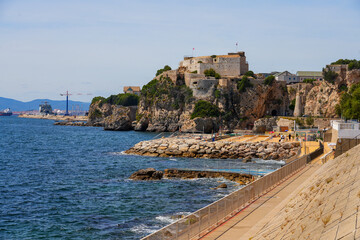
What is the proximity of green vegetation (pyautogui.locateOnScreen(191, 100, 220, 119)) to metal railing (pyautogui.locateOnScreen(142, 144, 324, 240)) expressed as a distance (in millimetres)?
77685

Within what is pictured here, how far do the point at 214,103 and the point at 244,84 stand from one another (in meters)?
8.24

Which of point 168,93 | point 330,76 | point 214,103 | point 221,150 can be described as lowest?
point 221,150

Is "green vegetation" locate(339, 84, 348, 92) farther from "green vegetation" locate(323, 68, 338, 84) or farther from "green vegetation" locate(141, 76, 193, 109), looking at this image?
"green vegetation" locate(141, 76, 193, 109)

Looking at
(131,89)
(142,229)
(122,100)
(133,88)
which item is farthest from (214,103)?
(133,88)

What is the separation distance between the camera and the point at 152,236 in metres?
11.6

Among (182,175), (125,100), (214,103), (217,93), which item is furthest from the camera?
(125,100)

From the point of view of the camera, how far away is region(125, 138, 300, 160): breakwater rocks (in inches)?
2120

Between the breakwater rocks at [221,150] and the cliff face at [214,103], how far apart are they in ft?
Answer: 129

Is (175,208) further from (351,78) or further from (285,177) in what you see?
(351,78)

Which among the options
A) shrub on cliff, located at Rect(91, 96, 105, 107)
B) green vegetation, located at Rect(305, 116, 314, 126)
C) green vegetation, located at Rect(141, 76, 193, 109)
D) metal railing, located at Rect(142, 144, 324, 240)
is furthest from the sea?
shrub on cliff, located at Rect(91, 96, 105, 107)

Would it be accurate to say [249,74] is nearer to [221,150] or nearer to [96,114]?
[221,150]

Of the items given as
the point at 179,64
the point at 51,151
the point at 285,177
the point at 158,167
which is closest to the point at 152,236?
the point at 285,177

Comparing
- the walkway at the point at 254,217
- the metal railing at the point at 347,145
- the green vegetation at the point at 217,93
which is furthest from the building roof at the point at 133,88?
the walkway at the point at 254,217

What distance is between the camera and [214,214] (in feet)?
49.8
